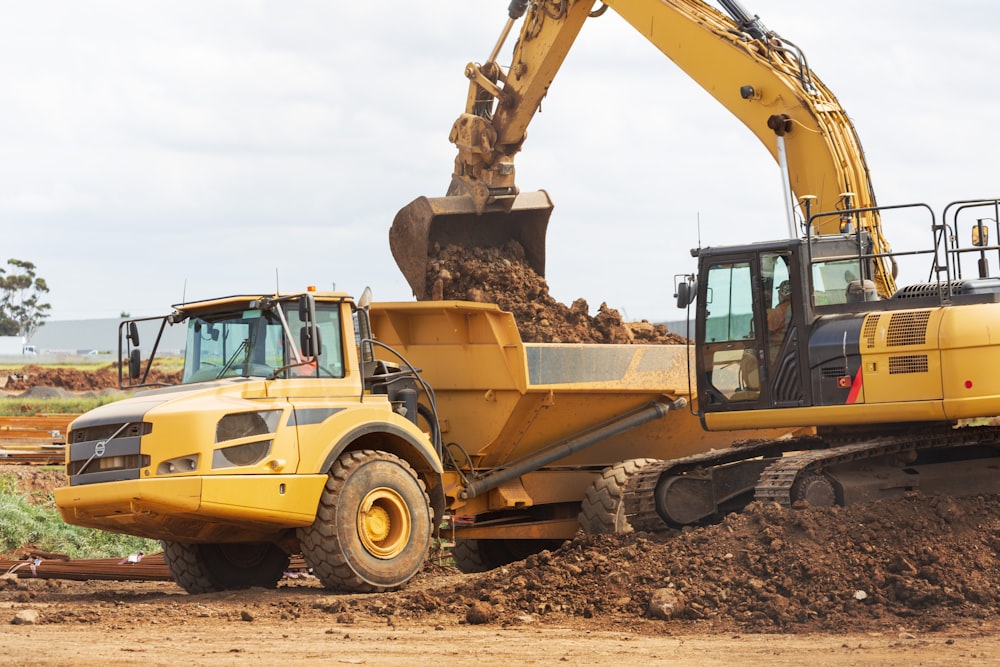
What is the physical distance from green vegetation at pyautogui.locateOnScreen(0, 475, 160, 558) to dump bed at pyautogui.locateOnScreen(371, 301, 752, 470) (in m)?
4.97

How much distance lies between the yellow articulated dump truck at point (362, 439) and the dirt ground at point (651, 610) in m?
0.61

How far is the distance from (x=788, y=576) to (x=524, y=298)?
261 inches

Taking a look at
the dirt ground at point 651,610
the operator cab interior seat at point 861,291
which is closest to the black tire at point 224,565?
the dirt ground at point 651,610

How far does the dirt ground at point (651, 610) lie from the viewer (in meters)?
8.12

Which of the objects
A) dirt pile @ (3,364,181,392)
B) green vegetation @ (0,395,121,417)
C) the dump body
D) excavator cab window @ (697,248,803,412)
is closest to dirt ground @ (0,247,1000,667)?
excavator cab window @ (697,248,803,412)

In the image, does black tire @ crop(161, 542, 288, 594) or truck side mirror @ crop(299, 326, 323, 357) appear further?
black tire @ crop(161, 542, 288, 594)

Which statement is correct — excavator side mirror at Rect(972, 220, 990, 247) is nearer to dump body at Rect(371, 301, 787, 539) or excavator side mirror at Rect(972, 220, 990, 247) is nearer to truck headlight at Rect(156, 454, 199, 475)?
dump body at Rect(371, 301, 787, 539)

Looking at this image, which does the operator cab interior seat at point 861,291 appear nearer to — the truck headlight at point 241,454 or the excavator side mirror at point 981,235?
the excavator side mirror at point 981,235

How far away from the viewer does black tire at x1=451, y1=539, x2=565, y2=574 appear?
14.1 meters

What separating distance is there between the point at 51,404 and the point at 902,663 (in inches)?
1305

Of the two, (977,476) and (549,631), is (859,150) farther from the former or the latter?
(549,631)

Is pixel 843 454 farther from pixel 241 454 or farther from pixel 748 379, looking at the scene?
pixel 241 454

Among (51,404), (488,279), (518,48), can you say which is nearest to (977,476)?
(488,279)

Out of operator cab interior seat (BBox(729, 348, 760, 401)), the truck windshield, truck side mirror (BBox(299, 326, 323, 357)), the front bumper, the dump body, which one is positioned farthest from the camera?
the dump body
